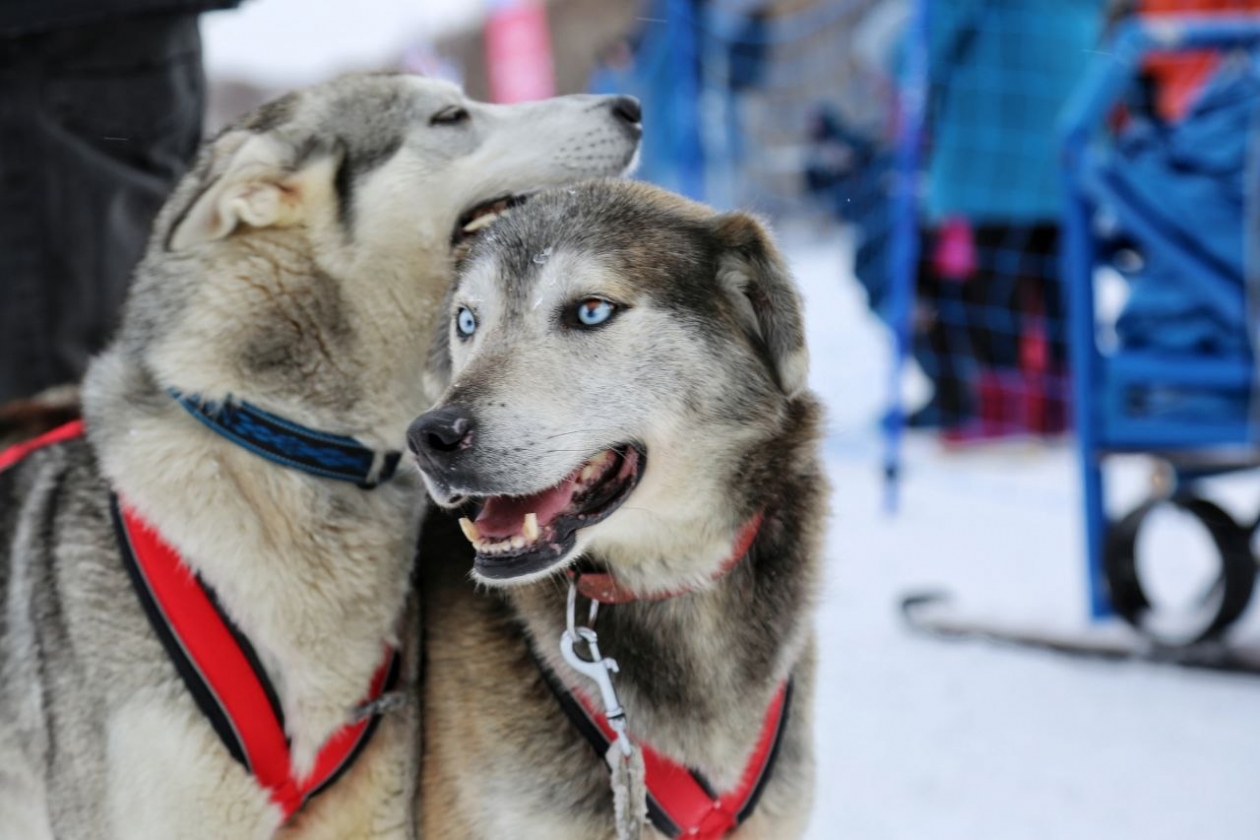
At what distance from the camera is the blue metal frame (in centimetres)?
378

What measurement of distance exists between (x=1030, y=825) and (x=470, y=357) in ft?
6.46

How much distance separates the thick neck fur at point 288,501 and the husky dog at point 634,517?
14 centimetres

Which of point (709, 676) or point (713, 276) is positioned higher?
point (713, 276)

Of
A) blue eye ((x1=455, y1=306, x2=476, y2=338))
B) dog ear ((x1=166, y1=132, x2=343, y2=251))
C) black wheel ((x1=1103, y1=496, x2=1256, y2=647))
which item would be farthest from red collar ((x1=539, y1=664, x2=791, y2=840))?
black wheel ((x1=1103, y1=496, x2=1256, y2=647))

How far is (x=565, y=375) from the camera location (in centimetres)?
176

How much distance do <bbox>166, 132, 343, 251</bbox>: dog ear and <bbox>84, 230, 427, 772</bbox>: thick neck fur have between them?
101 millimetres

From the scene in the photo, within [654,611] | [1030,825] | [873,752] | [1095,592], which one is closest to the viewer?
[654,611]

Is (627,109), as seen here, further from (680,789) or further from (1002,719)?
(1002,719)

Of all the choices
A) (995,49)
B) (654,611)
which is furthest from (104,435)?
(995,49)

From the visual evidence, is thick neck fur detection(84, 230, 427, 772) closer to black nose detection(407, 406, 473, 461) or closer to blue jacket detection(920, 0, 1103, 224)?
black nose detection(407, 406, 473, 461)

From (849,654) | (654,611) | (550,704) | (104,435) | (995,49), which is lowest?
(849,654)

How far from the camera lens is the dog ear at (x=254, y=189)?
1.96m

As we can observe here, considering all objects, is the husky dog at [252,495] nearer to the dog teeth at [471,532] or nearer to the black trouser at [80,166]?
the dog teeth at [471,532]

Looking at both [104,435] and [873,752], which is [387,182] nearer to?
[104,435]
